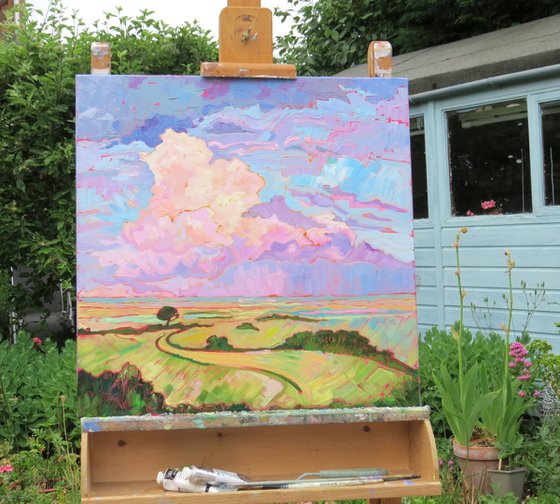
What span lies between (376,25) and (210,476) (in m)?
7.70

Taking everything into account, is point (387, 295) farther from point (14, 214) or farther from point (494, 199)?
point (14, 214)

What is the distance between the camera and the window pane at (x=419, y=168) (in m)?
5.36

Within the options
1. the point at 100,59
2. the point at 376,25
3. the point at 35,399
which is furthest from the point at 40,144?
the point at 376,25

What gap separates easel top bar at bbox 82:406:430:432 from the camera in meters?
2.10

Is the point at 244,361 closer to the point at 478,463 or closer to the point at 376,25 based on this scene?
the point at 478,463

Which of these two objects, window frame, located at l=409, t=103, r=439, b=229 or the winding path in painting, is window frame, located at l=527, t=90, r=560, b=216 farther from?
the winding path in painting

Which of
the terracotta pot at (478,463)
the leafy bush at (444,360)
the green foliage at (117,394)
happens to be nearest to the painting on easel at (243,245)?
the green foliage at (117,394)

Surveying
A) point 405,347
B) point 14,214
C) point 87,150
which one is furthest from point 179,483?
point 14,214

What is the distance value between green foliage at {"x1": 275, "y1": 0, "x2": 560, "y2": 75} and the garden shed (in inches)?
100

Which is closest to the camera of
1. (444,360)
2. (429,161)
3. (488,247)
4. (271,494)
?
(271,494)

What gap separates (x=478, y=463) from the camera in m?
3.45

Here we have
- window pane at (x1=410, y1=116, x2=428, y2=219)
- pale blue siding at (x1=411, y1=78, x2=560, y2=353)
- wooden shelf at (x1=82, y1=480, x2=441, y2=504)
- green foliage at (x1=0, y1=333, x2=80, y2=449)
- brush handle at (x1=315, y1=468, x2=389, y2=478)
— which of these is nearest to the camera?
wooden shelf at (x1=82, y1=480, x2=441, y2=504)

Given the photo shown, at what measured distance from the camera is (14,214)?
4.71 m

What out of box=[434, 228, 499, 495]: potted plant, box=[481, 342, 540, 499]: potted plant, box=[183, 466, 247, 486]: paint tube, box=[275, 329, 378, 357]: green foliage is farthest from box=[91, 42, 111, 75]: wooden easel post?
box=[481, 342, 540, 499]: potted plant
